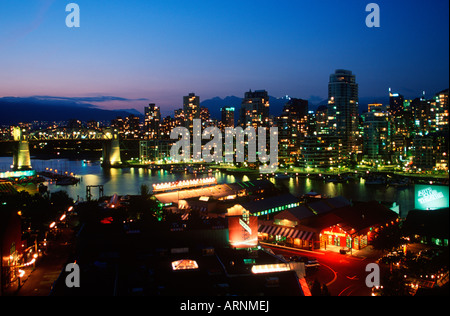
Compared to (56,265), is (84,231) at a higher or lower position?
higher

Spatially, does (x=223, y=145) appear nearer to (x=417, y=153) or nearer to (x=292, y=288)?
(x=417, y=153)

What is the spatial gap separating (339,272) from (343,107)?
2584 centimetres

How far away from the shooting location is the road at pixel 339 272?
3.60 meters

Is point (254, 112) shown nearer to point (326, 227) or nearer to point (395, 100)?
point (395, 100)

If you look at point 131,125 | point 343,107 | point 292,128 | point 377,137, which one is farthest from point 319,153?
point 131,125

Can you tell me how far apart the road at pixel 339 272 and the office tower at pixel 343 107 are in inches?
899

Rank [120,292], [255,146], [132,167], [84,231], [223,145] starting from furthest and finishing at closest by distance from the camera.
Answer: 1. [223,145]
2. [255,146]
3. [132,167]
4. [84,231]
5. [120,292]

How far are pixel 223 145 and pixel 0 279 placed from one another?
89.7ft

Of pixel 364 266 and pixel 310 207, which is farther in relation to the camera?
pixel 310 207

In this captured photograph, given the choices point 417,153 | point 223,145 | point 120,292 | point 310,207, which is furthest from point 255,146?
point 120,292

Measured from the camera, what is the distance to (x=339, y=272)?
4094 millimetres

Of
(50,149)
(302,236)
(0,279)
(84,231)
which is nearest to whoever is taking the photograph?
(0,279)

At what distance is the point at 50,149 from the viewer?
3359 cm

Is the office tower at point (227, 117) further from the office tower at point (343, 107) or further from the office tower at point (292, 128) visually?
the office tower at point (343, 107)
